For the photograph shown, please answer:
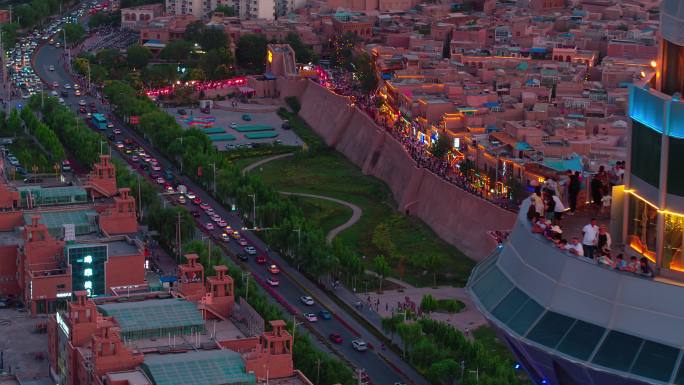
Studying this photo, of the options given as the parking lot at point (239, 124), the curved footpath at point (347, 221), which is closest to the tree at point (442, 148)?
the curved footpath at point (347, 221)

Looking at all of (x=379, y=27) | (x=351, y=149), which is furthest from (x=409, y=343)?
(x=379, y=27)

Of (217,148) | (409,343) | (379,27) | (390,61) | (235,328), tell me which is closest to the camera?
(235,328)

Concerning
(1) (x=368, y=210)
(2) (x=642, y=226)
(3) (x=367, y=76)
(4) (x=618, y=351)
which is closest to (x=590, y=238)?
(2) (x=642, y=226)

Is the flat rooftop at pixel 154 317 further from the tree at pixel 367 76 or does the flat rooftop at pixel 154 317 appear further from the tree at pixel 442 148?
the tree at pixel 367 76

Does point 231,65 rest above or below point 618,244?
below

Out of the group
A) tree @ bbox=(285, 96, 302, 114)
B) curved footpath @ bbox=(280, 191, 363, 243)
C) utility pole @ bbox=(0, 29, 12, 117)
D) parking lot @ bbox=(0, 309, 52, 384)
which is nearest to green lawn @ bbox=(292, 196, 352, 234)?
curved footpath @ bbox=(280, 191, 363, 243)

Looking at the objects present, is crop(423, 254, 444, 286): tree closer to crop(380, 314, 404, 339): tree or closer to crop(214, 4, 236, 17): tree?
crop(380, 314, 404, 339): tree

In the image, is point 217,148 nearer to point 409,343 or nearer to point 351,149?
point 351,149

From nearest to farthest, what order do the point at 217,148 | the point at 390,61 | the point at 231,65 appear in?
the point at 217,148 → the point at 390,61 → the point at 231,65
